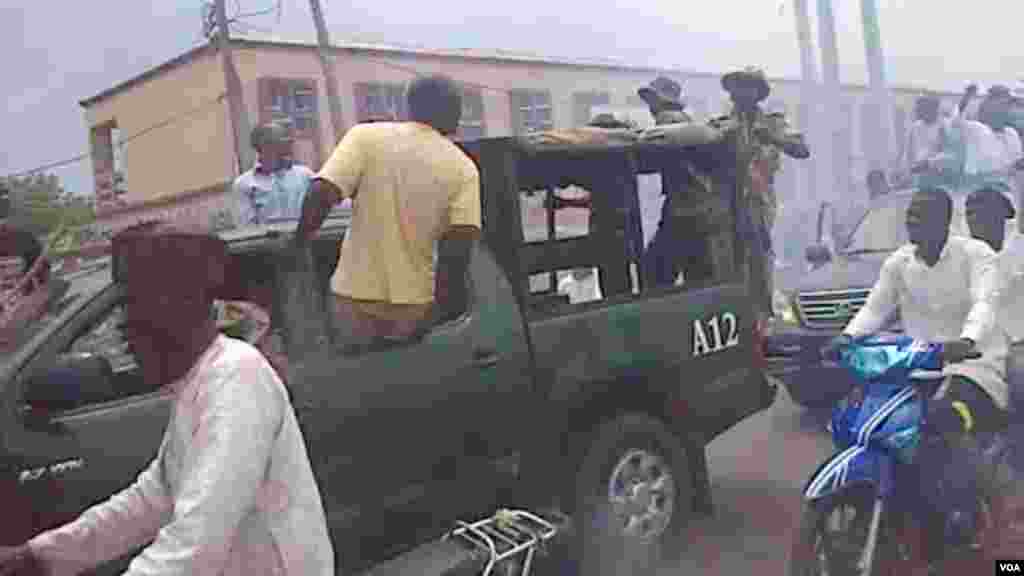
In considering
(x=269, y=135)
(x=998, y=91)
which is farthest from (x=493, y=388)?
(x=998, y=91)

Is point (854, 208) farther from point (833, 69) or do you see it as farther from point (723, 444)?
point (833, 69)

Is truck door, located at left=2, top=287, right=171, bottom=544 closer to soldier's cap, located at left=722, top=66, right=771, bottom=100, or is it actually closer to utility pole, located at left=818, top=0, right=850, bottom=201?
soldier's cap, located at left=722, top=66, right=771, bottom=100

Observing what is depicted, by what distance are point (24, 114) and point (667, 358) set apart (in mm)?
7231

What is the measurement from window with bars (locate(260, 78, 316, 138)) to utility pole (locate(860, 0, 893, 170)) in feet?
22.2

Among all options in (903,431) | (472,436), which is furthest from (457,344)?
(903,431)

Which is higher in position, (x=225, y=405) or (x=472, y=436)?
(x=225, y=405)

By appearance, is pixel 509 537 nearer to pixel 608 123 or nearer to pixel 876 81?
pixel 608 123

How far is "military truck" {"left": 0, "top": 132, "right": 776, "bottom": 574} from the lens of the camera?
3072mm

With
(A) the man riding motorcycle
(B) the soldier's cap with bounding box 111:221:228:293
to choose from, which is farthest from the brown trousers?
(B) the soldier's cap with bounding box 111:221:228:293

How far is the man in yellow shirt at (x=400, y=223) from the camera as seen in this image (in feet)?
12.3

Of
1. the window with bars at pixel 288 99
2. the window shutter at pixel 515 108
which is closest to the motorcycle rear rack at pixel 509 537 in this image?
the window with bars at pixel 288 99

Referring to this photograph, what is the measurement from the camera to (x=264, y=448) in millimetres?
1610

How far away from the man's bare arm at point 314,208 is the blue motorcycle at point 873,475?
5.79 ft

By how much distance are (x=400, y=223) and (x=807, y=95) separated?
1084 cm
